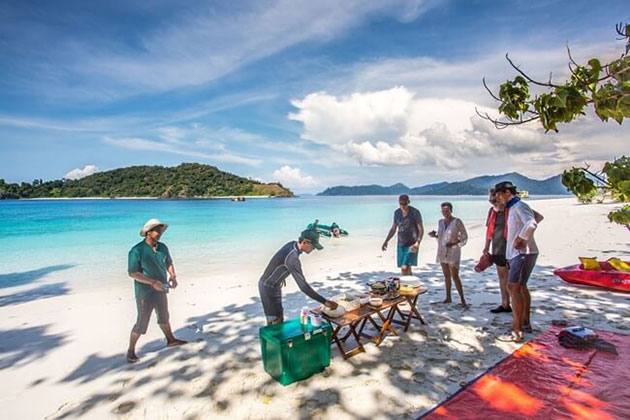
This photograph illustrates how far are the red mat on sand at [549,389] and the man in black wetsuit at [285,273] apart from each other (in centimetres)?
183

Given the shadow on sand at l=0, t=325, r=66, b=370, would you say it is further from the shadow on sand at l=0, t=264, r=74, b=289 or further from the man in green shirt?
the shadow on sand at l=0, t=264, r=74, b=289

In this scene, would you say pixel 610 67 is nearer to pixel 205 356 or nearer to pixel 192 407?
pixel 192 407

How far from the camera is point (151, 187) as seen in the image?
130 metres

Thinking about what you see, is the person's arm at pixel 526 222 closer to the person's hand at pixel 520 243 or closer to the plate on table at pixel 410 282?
the person's hand at pixel 520 243

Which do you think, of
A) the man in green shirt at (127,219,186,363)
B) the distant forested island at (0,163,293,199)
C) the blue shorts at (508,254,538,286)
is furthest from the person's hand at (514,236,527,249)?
the distant forested island at (0,163,293,199)

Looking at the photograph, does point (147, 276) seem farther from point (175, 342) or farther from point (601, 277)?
point (601, 277)

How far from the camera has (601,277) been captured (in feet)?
23.5

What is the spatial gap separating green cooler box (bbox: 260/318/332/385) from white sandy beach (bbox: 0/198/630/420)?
0.14 metres

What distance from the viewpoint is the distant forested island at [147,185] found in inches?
5113

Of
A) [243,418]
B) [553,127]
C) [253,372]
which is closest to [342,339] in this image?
[253,372]

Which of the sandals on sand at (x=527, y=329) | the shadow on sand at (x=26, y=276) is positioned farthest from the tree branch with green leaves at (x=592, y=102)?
the shadow on sand at (x=26, y=276)

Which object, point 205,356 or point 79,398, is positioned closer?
point 79,398

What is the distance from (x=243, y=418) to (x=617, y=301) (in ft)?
24.1

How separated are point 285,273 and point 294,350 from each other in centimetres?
99
